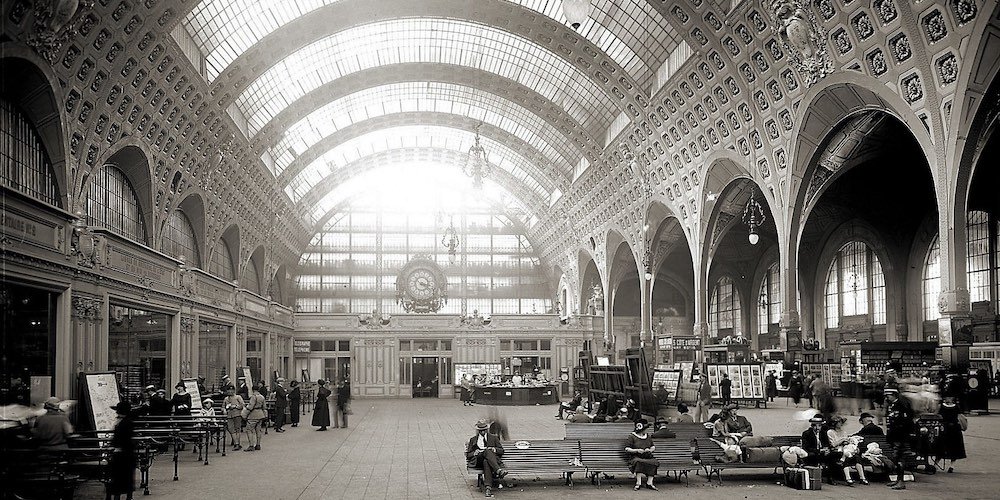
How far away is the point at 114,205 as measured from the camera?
96.2 ft

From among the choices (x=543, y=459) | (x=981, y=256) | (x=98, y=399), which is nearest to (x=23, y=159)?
(x=98, y=399)

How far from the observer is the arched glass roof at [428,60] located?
42281mm

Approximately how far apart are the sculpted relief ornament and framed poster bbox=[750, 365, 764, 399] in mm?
11798

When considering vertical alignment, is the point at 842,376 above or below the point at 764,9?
below

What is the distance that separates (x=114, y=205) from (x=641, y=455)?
22021 mm

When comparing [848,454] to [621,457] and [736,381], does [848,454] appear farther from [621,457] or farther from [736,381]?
[736,381]

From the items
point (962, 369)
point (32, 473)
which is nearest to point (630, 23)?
point (962, 369)

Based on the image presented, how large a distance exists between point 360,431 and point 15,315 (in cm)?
1230

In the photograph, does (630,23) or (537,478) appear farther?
(630,23)

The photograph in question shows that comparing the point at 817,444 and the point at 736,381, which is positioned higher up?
the point at 817,444

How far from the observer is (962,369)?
22312 millimetres

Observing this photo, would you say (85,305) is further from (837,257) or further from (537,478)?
(837,257)

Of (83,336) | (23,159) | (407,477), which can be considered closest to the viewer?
(407,477)

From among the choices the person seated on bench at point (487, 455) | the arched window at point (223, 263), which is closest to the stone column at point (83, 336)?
the person seated on bench at point (487, 455)
